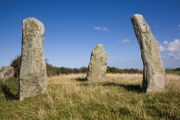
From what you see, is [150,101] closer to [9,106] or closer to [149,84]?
[149,84]

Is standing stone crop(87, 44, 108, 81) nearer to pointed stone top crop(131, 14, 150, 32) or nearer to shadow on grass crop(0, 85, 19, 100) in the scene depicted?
shadow on grass crop(0, 85, 19, 100)

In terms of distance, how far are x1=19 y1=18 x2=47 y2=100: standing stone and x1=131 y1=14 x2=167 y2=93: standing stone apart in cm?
501

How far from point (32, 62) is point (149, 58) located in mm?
5715

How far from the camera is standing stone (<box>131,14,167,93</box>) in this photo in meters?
8.46

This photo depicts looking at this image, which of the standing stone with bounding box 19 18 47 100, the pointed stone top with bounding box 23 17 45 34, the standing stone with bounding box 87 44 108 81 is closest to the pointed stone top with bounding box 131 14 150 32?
the pointed stone top with bounding box 23 17 45 34

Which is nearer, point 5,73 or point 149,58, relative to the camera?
point 149,58

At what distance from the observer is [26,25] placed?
9852 mm

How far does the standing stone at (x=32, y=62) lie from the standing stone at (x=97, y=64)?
748 centimetres

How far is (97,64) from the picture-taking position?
55.9 ft

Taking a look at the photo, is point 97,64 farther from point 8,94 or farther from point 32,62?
point 8,94

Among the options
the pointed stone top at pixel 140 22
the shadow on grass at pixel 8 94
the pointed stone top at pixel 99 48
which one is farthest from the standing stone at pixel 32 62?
the pointed stone top at pixel 99 48

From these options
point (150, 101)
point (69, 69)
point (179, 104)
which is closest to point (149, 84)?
point (150, 101)

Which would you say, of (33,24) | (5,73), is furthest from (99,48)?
(33,24)

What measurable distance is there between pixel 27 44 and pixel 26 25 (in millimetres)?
1089
